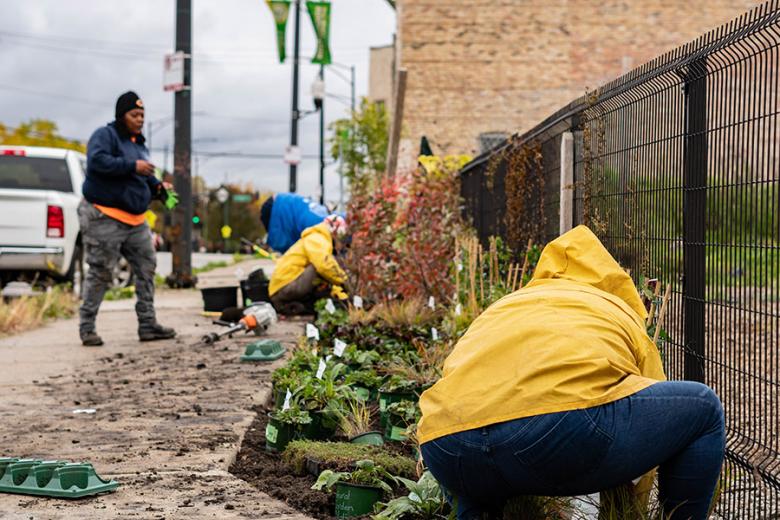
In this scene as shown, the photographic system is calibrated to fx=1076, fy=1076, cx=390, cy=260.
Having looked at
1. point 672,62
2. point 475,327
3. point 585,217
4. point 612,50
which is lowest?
point 475,327

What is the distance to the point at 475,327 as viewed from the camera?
3416mm

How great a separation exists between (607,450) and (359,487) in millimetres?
1200

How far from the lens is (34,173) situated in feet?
48.6

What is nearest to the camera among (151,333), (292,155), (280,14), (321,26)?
(151,333)

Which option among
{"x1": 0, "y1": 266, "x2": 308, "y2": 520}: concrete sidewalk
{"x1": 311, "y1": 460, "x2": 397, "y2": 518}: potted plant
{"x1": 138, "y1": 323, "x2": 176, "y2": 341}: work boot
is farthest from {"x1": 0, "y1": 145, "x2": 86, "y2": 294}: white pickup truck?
{"x1": 311, "y1": 460, "x2": 397, "y2": 518}: potted plant

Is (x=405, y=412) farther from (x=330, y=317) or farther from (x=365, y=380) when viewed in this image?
(x=330, y=317)

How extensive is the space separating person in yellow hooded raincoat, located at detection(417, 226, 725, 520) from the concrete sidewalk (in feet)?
3.07

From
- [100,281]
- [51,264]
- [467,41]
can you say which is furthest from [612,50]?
[100,281]

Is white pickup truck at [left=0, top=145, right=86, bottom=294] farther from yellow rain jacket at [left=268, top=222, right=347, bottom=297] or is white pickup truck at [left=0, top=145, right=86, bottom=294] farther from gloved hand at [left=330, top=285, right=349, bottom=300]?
gloved hand at [left=330, top=285, right=349, bottom=300]

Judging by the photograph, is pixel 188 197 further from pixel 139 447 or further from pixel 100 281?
pixel 139 447

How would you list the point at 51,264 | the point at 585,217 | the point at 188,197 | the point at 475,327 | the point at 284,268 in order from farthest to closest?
the point at 188,197 → the point at 51,264 → the point at 284,268 → the point at 585,217 → the point at 475,327

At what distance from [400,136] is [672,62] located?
21596 mm

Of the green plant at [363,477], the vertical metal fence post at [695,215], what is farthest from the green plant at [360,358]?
the vertical metal fence post at [695,215]

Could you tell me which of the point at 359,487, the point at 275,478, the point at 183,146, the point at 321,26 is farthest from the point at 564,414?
the point at 321,26
